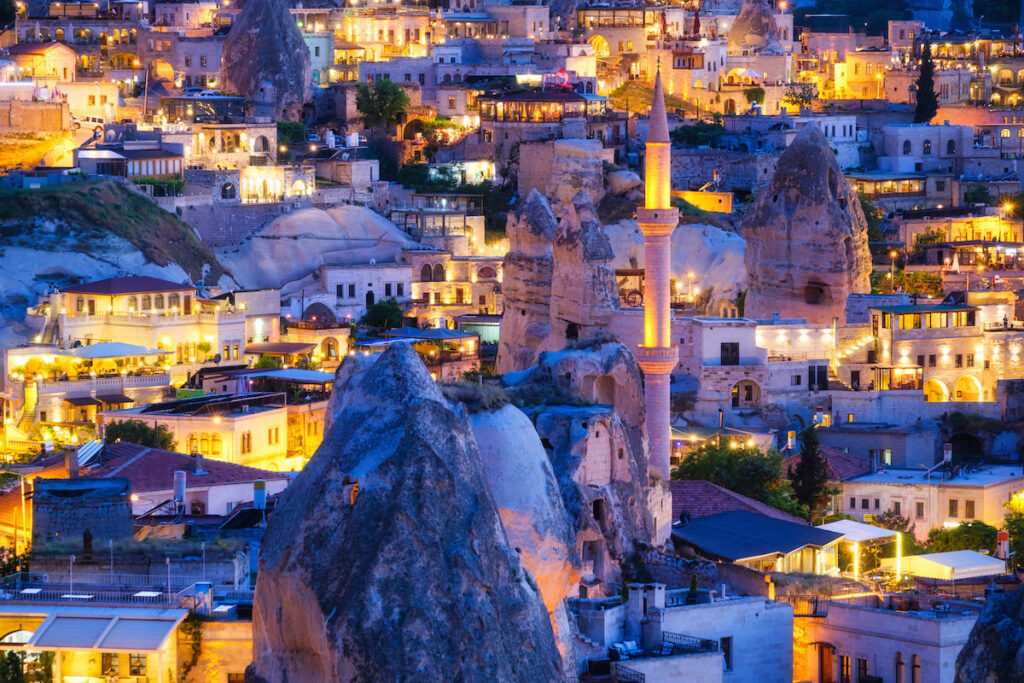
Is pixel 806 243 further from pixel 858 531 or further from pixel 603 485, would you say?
pixel 603 485

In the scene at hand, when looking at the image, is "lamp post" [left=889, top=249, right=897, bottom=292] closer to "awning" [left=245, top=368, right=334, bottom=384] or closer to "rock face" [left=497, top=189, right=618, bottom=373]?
"rock face" [left=497, top=189, right=618, bottom=373]

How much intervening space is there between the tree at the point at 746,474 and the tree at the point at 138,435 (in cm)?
1228

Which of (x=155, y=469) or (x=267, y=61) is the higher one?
(x=267, y=61)

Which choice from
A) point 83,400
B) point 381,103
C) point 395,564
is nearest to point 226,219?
point 381,103

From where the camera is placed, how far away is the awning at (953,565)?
5841cm

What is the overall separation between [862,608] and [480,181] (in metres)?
61.3

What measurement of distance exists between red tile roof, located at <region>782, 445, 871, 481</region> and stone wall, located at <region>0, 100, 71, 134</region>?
35.9 m

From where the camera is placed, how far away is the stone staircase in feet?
234

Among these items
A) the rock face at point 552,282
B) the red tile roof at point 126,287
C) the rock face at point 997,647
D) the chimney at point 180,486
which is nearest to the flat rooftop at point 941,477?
the rock face at point 552,282

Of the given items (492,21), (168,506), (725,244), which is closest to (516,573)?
(168,506)

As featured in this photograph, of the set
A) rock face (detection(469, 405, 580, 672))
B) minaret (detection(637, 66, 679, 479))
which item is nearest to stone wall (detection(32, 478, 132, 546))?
rock face (detection(469, 405, 580, 672))

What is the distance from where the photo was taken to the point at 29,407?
7231 cm

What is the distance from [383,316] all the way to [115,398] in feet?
66.3

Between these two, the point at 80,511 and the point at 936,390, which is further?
the point at 936,390
